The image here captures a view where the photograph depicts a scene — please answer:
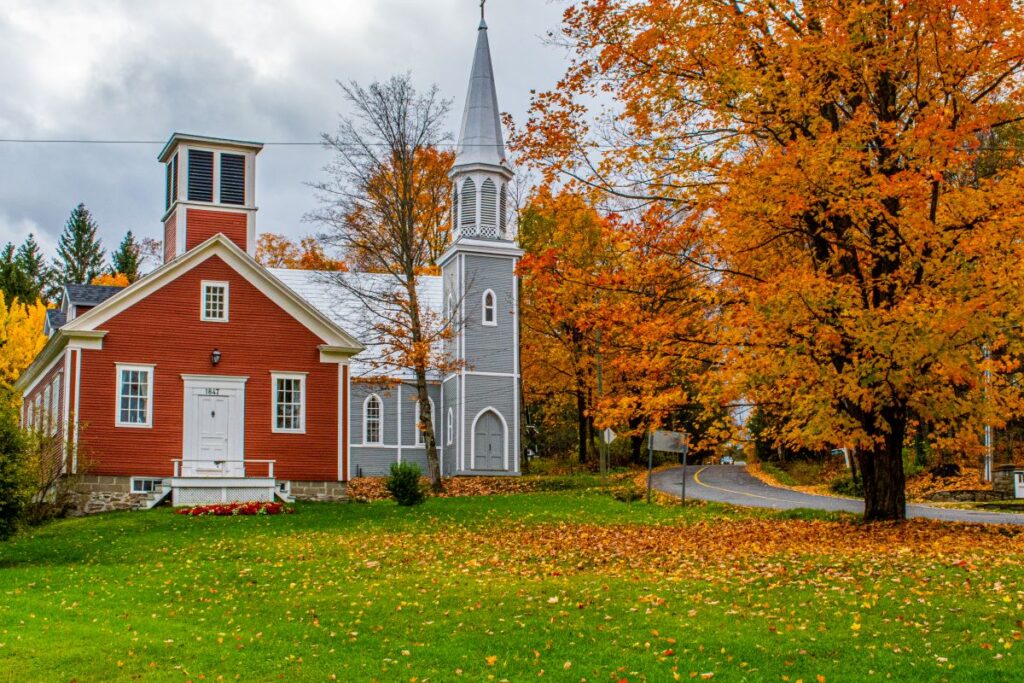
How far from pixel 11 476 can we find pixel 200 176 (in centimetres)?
1384

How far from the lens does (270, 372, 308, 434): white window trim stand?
29.5 metres

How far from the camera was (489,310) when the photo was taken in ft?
140

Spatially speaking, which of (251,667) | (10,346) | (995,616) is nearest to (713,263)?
(995,616)

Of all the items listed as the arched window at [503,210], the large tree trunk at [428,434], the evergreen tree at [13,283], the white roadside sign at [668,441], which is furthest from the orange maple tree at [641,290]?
the evergreen tree at [13,283]

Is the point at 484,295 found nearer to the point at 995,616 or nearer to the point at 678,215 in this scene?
the point at 678,215

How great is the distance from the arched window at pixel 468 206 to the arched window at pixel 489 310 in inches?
111

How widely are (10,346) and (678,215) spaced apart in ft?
118

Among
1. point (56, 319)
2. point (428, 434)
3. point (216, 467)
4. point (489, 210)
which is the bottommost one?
point (216, 467)

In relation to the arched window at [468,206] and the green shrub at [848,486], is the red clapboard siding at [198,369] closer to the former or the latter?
the arched window at [468,206]

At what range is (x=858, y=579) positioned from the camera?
42.8 ft

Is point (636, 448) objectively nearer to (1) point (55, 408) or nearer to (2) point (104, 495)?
(1) point (55, 408)

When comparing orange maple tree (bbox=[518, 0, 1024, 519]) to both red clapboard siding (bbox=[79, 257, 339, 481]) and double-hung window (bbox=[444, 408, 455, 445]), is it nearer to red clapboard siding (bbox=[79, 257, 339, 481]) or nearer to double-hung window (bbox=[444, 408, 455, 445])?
red clapboard siding (bbox=[79, 257, 339, 481])

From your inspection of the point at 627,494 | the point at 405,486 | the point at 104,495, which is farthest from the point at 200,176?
Result: the point at 627,494

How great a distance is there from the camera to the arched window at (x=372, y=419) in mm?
45031
